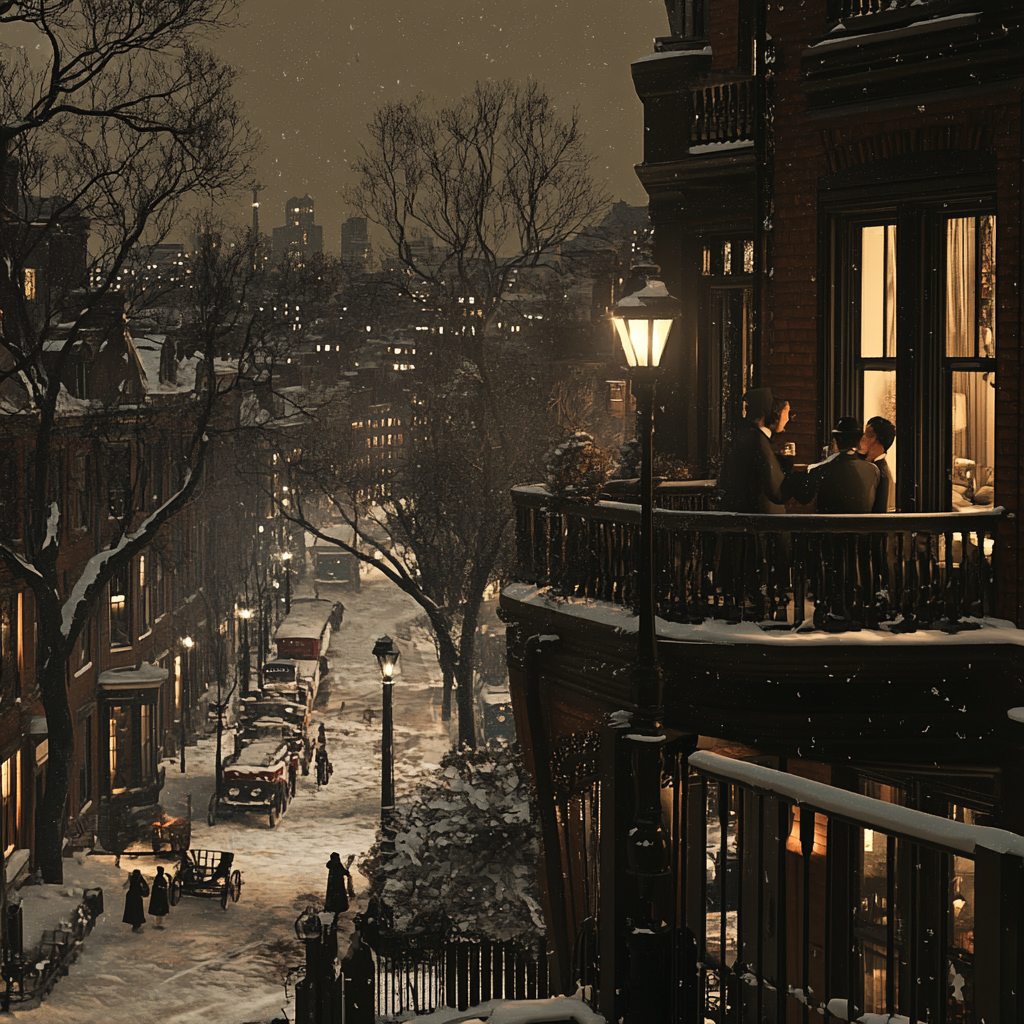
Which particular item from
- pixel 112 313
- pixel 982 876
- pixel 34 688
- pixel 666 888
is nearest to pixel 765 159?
pixel 666 888

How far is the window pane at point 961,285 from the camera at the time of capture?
992cm

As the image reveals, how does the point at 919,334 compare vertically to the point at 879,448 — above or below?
above

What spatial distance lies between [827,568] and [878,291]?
9.40 feet

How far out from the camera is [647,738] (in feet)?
25.8

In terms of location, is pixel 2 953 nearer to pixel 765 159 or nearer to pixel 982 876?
pixel 765 159

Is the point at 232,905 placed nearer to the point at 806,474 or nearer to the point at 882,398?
the point at 882,398

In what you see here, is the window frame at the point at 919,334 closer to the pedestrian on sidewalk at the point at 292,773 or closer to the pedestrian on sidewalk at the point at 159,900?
the pedestrian on sidewalk at the point at 159,900

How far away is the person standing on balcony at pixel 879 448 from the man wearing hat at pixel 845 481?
0.31ft

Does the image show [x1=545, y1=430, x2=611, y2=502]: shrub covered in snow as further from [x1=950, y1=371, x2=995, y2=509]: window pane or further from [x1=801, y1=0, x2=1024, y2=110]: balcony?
[x1=801, y1=0, x2=1024, y2=110]: balcony

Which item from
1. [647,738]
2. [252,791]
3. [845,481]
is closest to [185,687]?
[252,791]

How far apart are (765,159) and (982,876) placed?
8644 mm

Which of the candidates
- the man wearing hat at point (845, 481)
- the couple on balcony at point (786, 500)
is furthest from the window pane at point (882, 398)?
the man wearing hat at point (845, 481)

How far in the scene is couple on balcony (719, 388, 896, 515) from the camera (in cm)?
940

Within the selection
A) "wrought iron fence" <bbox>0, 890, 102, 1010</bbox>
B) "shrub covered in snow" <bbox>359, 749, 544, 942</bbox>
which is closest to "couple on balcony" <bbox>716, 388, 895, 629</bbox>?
"shrub covered in snow" <bbox>359, 749, 544, 942</bbox>
